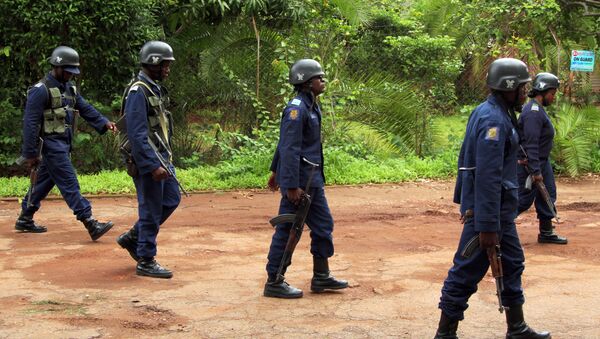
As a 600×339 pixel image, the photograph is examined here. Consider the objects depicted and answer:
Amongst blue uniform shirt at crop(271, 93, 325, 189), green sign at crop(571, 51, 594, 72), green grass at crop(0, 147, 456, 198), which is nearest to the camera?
blue uniform shirt at crop(271, 93, 325, 189)

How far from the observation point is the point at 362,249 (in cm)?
845

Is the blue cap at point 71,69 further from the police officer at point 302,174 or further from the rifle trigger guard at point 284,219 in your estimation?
the rifle trigger guard at point 284,219

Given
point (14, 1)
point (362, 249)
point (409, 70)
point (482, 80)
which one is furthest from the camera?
point (482, 80)

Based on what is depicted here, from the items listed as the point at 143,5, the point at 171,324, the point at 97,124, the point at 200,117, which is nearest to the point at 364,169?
the point at 200,117

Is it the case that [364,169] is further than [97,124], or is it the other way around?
[364,169]

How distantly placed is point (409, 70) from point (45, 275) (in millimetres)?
9765

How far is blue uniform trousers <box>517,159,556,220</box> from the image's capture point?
336 inches

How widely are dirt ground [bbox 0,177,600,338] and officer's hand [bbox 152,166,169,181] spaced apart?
872 millimetres

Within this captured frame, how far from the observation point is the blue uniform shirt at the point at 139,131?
6.91 meters

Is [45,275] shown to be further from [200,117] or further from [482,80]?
[482,80]

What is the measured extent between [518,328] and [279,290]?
6.30ft

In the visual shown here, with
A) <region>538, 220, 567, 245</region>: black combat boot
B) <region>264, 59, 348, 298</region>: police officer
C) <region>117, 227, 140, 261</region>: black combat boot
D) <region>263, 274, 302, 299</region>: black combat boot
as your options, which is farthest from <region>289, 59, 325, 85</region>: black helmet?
<region>538, 220, 567, 245</region>: black combat boot

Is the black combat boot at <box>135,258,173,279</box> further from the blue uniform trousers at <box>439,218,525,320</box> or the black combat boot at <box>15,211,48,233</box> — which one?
the blue uniform trousers at <box>439,218,525,320</box>

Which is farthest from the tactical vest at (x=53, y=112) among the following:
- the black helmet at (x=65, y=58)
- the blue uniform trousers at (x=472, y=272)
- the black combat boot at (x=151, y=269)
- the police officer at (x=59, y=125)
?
the blue uniform trousers at (x=472, y=272)
